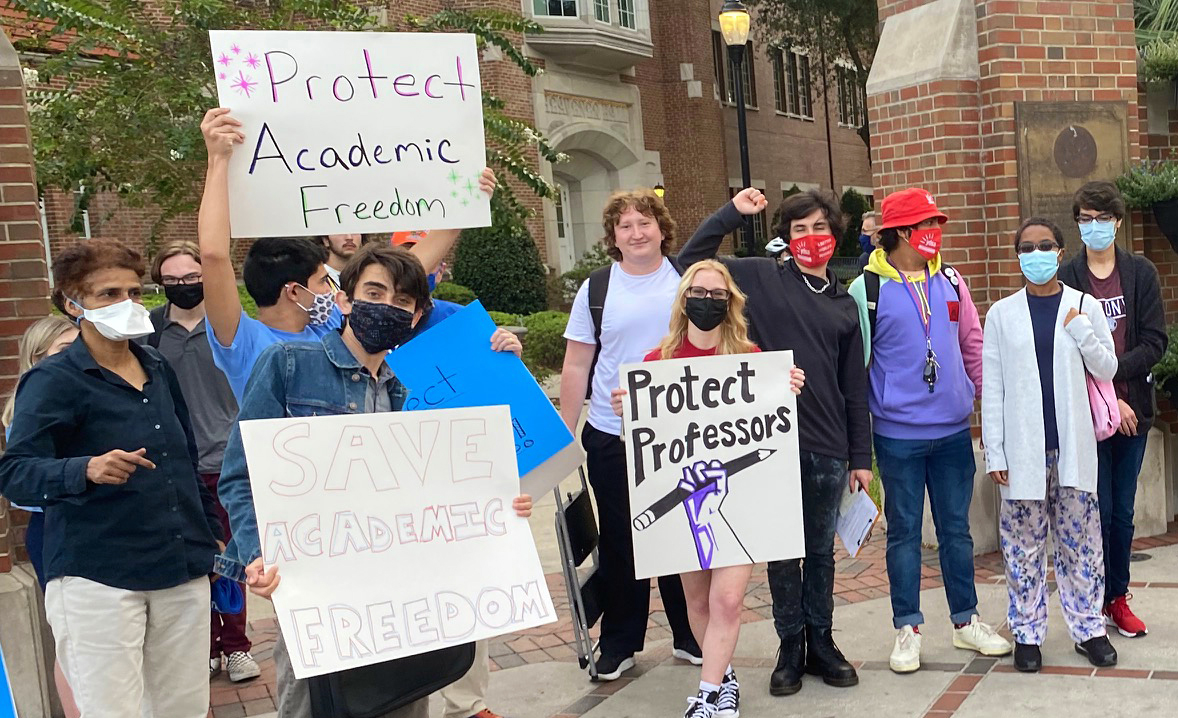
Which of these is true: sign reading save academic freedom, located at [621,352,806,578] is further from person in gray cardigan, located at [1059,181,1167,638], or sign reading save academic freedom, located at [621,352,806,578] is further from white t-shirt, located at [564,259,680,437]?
person in gray cardigan, located at [1059,181,1167,638]

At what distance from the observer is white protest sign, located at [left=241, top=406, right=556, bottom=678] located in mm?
3113

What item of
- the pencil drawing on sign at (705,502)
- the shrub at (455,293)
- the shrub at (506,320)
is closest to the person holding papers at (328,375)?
the pencil drawing on sign at (705,502)

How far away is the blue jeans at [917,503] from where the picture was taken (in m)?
4.89

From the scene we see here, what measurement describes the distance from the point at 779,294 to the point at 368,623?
89.6 inches

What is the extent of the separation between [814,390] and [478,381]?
1.39 m

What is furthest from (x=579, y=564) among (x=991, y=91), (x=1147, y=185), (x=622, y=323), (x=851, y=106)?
(x=851, y=106)

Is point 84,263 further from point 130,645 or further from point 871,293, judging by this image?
point 871,293

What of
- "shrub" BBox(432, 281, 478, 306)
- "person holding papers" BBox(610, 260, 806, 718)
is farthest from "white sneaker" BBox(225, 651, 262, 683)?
"shrub" BBox(432, 281, 478, 306)

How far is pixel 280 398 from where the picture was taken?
10.6 ft

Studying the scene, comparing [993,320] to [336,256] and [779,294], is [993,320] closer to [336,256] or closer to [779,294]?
[779,294]

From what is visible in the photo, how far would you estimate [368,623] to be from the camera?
3.19m

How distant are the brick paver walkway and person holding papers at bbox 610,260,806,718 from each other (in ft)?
2.05

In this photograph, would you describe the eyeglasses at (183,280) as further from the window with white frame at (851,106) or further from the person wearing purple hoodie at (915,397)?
the window with white frame at (851,106)

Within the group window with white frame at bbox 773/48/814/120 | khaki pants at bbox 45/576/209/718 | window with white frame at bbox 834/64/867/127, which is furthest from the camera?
window with white frame at bbox 834/64/867/127
